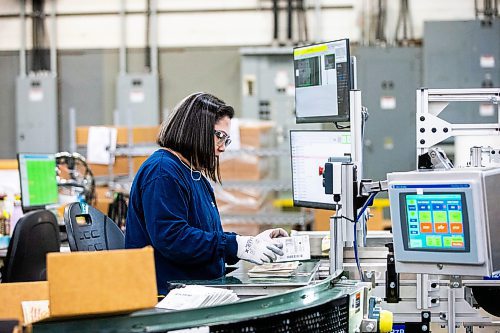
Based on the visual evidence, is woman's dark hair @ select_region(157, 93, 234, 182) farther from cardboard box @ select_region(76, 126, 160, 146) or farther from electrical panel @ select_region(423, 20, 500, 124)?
electrical panel @ select_region(423, 20, 500, 124)

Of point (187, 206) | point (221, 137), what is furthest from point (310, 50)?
point (187, 206)

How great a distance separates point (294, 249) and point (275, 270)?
0.09 metres

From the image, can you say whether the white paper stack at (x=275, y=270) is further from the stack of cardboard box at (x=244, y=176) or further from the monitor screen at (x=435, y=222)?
the stack of cardboard box at (x=244, y=176)

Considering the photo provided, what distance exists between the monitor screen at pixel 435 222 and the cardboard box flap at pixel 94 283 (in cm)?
92

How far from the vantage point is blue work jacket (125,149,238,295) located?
263 cm

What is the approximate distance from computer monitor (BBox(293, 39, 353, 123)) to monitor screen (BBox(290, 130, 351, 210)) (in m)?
0.08

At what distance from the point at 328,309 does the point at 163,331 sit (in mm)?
440

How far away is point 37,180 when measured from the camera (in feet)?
17.3

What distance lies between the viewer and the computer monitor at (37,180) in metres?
5.09

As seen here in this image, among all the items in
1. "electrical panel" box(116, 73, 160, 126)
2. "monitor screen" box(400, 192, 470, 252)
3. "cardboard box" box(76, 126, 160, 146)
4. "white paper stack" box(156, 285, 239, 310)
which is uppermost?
"electrical panel" box(116, 73, 160, 126)

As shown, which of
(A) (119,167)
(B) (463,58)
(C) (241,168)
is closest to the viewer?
(C) (241,168)

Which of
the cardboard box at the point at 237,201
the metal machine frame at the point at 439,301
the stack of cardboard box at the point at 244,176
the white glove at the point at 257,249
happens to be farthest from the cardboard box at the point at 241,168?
the white glove at the point at 257,249

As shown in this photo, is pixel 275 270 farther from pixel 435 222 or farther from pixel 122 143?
pixel 122 143

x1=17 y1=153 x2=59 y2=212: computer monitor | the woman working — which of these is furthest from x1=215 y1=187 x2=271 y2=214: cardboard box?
the woman working
